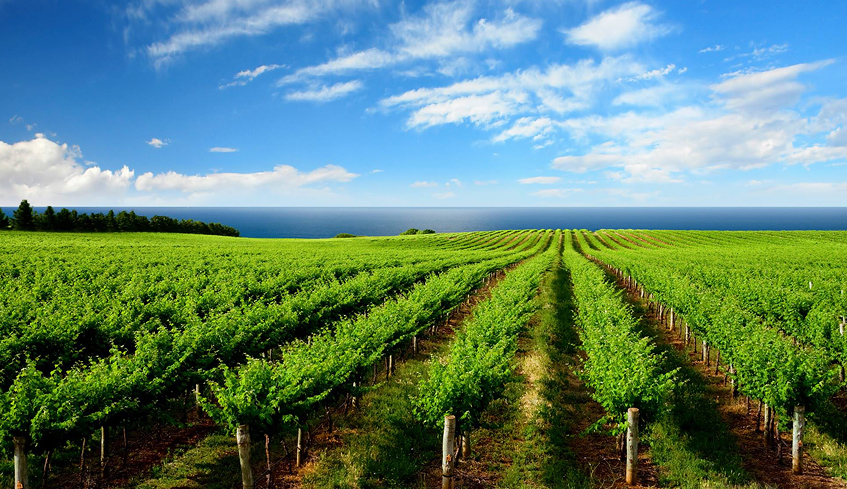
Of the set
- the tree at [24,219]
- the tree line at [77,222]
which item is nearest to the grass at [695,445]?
the tree line at [77,222]

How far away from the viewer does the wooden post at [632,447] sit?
8.63 m

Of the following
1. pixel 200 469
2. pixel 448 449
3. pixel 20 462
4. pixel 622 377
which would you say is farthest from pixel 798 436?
pixel 20 462

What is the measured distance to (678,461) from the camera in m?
9.38

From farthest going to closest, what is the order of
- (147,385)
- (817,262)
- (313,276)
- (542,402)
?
1. (817,262)
2. (313,276)
3. (542,402)
4. (147,385)

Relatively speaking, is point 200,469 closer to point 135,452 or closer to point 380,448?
point 135,452

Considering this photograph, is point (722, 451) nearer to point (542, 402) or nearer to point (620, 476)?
point (620, 476)

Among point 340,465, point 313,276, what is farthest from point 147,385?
point 313,276

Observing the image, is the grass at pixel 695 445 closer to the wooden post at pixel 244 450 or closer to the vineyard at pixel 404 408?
the vineyard at pixel 404 408

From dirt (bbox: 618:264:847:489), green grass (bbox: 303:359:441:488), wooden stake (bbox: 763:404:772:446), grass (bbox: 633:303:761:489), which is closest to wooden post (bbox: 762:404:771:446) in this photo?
wooden stake (bbox: 763:404:772:446)

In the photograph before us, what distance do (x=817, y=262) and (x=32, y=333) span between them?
60787 millimetres

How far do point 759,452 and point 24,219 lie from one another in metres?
115

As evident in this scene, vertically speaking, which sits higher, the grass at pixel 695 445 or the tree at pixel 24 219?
the tree at pixel 24 219

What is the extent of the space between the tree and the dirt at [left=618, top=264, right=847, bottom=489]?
365 ft

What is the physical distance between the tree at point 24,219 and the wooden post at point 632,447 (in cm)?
10913
